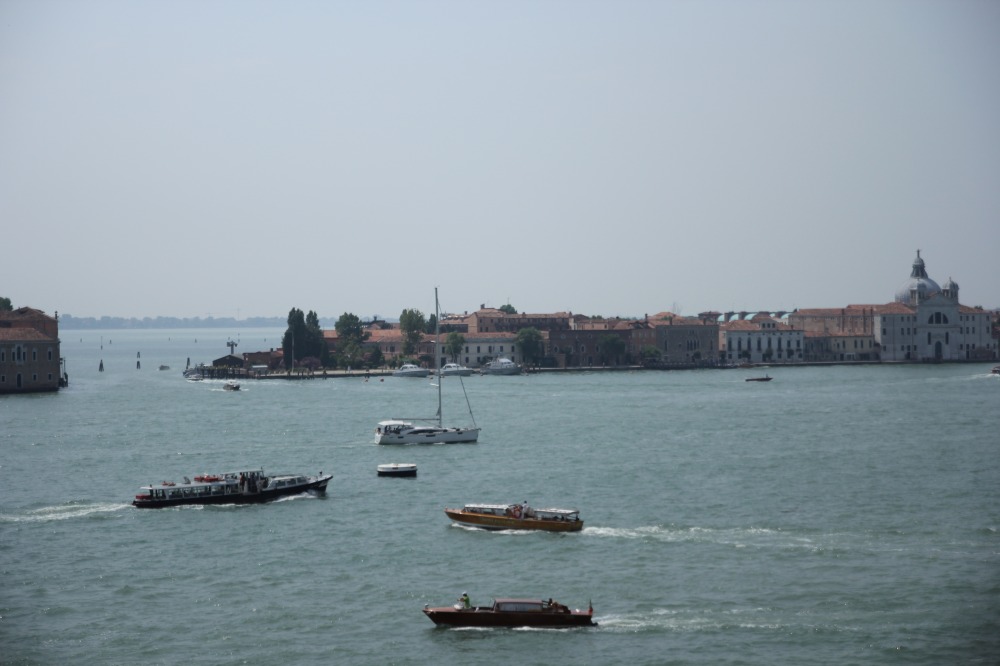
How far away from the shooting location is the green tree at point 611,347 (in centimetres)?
11862

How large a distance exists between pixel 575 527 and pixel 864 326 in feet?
344

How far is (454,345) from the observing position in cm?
11556

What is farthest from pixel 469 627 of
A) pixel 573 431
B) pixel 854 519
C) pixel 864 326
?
pixel 864 326

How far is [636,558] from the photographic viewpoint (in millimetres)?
27625

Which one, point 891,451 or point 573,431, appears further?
point 573,431

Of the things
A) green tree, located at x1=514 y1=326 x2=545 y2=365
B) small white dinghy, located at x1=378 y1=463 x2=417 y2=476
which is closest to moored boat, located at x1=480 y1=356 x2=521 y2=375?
green tree, located at x1=514 y1=326 x2=545 y2=365

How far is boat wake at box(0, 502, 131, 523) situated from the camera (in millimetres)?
33094

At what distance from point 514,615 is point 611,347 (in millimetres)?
96418

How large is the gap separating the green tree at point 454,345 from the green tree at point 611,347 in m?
13.8

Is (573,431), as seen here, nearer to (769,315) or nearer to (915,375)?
(915,375)

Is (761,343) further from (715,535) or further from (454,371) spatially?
(715,535)

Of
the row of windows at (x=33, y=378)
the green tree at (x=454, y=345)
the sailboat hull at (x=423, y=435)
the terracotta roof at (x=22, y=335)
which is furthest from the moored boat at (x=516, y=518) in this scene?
the green tree at (x=454, y=345)

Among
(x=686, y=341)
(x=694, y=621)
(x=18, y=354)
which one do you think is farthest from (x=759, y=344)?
(x=694, y=621)

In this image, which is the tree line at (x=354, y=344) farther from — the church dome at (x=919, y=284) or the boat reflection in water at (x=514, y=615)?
the boat reflection in water at (x=514, y=615)
